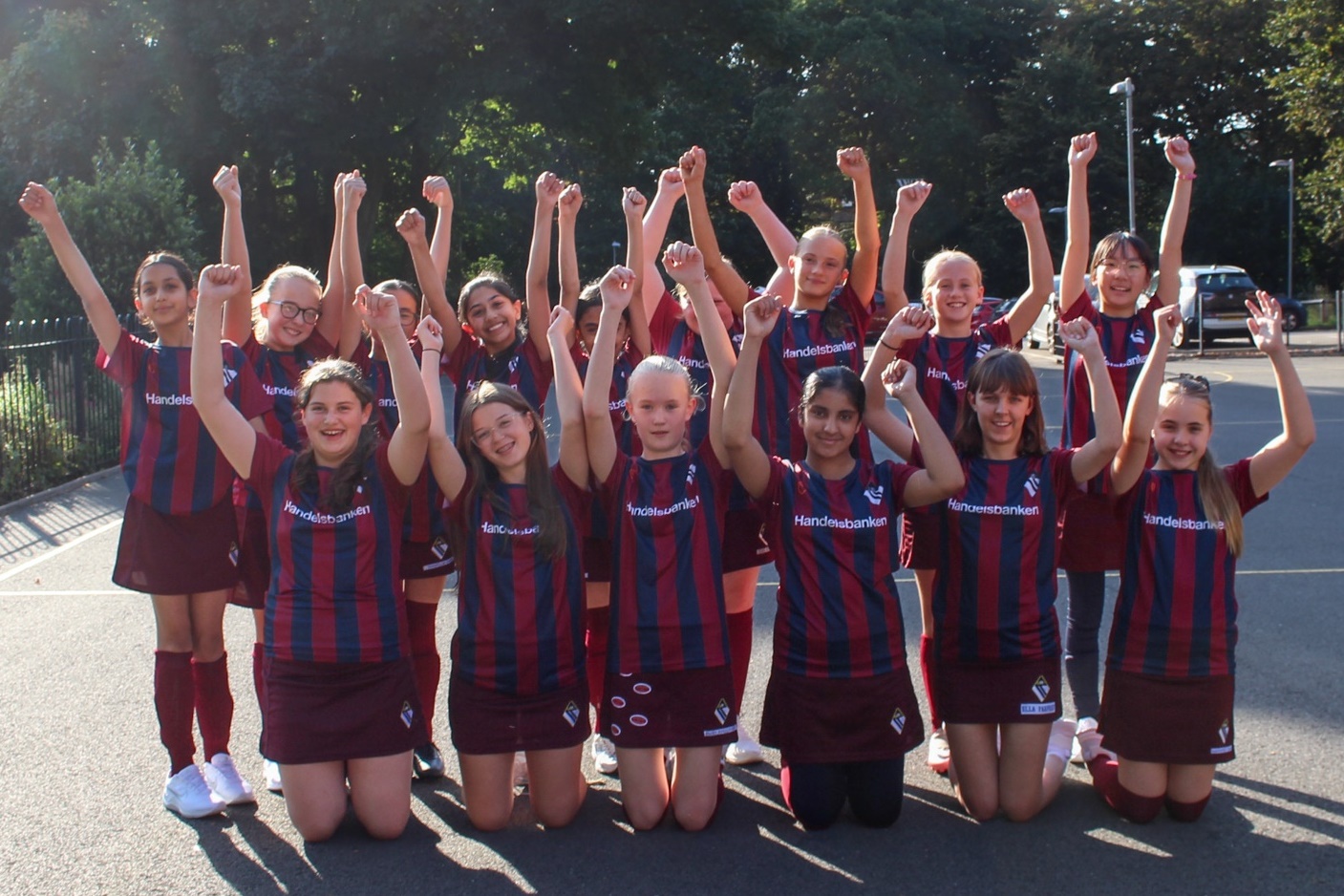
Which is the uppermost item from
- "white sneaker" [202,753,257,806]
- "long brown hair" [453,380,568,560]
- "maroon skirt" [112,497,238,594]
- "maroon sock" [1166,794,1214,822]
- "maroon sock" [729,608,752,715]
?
"long brown hair" [453,380,568,560]

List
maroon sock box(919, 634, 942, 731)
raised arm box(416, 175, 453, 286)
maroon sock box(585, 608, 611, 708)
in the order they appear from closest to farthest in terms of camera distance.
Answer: maroon sock box(919, 634, 942, 731) → maroon sock box(585, 608, 611, 708) → raised arm box(416, 175, 453, 286)

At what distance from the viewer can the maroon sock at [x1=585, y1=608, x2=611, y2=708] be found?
4785mm

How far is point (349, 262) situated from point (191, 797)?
2003mm

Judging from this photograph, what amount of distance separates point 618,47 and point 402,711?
25.3 m

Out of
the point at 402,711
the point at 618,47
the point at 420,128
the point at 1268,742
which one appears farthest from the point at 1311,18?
the point at 402,711

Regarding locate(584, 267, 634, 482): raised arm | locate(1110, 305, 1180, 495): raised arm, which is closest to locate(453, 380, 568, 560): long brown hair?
locate(584, 267, 634, 482): raised arm

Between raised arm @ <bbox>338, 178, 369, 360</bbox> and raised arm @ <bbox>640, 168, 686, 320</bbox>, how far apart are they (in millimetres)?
1104

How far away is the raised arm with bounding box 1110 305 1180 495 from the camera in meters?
4.20

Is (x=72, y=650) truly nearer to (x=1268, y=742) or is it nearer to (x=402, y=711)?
(x=402, y=711)

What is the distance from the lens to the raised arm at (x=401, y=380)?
4043mm

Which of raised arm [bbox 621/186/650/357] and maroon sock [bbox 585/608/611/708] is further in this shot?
raised arm [bbox 621/186/650/357]

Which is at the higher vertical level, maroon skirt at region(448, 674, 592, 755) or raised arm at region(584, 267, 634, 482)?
raised arm at region(584, 267, 634, 482)

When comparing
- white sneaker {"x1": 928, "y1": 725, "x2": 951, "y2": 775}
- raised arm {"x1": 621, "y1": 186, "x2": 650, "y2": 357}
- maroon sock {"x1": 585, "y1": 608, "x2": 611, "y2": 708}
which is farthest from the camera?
raised arm {"x1": 621, "y1": 186, "x2": 650, "y2": 357}

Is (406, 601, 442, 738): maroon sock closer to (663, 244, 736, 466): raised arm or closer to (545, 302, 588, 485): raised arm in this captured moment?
(545, 302, 588, 485): raised arm
